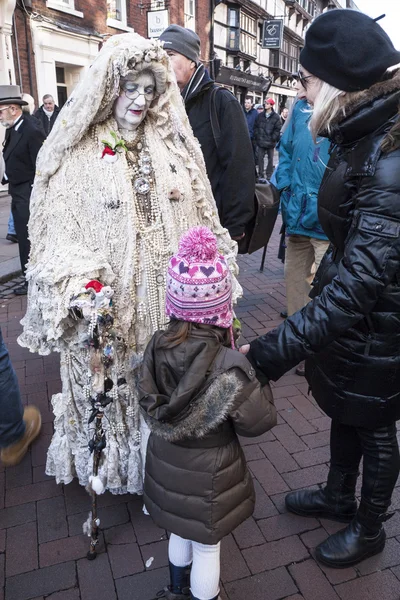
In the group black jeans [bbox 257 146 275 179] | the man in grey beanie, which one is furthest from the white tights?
black jeans [bbox 257 146 275 179]

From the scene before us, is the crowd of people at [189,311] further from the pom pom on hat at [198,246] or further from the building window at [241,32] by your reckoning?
the building window at [241,32]

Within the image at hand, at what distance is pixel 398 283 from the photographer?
1683 millimetres

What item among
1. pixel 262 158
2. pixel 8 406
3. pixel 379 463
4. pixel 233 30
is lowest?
pixel 8 406

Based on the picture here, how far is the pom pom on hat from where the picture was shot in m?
1.60

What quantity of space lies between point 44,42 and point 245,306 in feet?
33.4

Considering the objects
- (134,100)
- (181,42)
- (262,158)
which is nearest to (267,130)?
(262,158)

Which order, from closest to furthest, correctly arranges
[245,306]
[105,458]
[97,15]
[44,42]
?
[105,458] → [245,306] → [44,42] → [97,15]

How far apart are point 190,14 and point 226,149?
20.5 m

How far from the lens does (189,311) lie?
5.23 ft

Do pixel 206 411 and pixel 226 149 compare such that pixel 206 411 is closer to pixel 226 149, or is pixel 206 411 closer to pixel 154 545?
pixel 154 545

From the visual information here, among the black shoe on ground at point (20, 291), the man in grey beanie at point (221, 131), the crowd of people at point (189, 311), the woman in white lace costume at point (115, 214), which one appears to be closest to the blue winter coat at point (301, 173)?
the man in grey beanie at point (221, 131)

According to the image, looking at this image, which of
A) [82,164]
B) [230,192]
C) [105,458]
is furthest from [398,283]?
[230,192]

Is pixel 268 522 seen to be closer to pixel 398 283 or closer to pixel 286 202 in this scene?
pixel 398 283

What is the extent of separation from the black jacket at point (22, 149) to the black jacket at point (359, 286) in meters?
4.02
